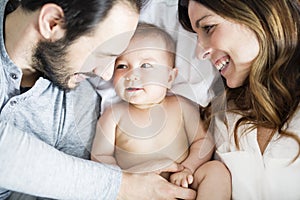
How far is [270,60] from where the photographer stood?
0.86 metres

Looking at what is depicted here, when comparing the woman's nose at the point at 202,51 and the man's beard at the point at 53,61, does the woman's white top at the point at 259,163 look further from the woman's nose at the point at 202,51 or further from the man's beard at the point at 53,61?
the man's beard at the point at 53,61

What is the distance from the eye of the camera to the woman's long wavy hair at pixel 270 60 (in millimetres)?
825

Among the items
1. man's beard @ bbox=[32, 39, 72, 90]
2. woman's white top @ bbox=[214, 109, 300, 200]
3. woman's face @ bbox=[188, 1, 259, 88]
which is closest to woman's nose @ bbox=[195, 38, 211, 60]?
woman's face @ bbox=[188, 1, 259, 88]

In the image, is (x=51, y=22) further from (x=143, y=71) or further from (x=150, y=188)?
(x=150, y=188)

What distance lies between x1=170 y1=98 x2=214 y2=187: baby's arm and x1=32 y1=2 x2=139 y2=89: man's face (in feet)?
0.56

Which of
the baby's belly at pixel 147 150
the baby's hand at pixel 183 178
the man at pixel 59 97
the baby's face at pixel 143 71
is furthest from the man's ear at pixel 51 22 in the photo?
the baby's hand at pixel 183 178

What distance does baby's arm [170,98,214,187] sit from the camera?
2.89 ft

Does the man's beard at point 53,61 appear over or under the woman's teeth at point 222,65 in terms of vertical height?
over

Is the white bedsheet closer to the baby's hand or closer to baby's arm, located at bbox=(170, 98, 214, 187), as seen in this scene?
baby's arm, located at bbox=(170, 98, 214, 187)

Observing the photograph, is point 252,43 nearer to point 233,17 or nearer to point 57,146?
point 233,17

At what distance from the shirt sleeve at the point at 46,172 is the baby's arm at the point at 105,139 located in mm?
42

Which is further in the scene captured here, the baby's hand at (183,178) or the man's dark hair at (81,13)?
the baby's hand at (183,178)

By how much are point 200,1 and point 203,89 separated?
169 millimetres

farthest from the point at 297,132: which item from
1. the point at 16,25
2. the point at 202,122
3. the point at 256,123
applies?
the point at 16,25
